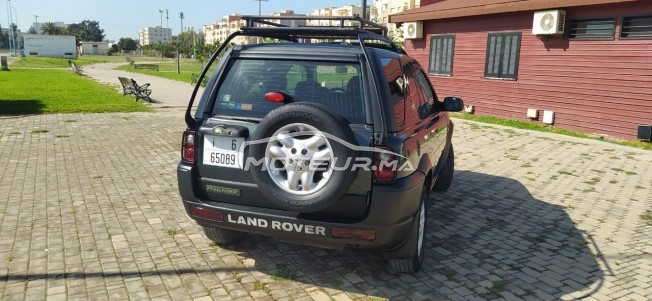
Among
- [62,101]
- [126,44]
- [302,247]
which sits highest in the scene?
[126,44]

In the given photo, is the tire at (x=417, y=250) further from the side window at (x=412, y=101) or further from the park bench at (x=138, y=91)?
the park bench at (x=138, y=91)

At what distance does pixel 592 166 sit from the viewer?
8.28m

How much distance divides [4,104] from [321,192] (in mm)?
15093

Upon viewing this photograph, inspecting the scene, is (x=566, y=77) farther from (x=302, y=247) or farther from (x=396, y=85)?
(x=302, y=247)

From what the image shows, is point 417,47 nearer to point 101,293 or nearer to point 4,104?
point 4,104

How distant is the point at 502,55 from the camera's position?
13.6m

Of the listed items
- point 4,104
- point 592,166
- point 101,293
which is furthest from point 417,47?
point 101,293

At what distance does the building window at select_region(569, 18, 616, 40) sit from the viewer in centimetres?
1081

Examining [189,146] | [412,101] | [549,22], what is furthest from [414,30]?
[189,146]

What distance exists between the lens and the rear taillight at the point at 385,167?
3.16 metres

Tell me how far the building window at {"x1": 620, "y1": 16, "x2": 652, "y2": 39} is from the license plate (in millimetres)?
10402

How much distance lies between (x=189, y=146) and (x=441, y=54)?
44.0 feet

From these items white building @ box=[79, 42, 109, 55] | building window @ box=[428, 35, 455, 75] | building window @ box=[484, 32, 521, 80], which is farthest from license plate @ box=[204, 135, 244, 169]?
white building @ box=[79, 42, 109, 55]

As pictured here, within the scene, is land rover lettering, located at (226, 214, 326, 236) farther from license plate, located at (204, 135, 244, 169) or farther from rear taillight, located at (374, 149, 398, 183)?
rear taillight, located at (374, 149, 398, 183)
